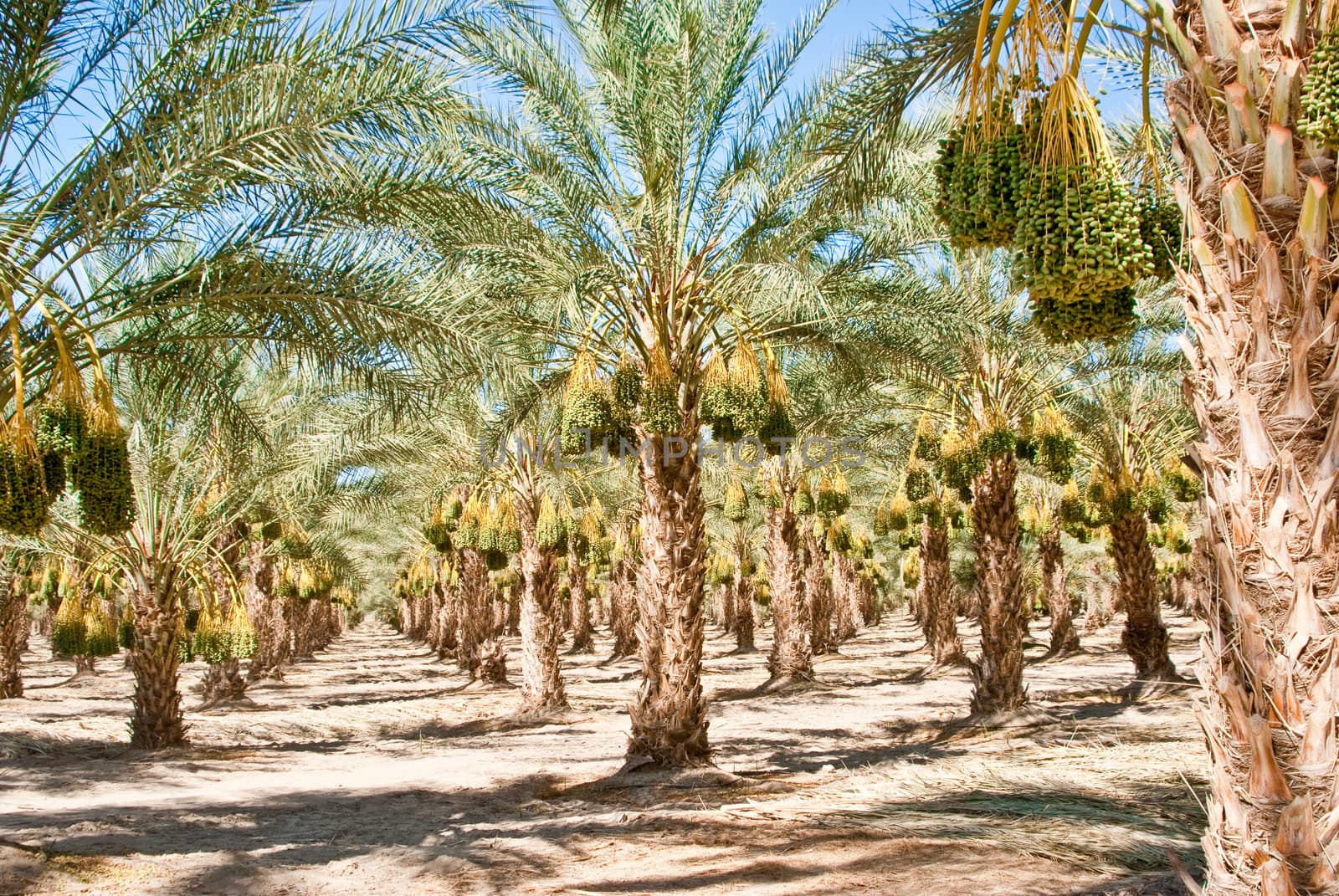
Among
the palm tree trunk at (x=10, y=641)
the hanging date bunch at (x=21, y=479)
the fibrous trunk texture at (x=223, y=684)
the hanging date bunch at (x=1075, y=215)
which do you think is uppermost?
the hanging date bunch at (x=1075, y=215)

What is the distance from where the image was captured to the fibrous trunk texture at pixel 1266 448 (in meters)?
3.09

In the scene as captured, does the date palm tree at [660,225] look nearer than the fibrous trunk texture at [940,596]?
Yes

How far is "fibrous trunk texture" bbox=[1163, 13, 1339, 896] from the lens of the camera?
10.1 ft

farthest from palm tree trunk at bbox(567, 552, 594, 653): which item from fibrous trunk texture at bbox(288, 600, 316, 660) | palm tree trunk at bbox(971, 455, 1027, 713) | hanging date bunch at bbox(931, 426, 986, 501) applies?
hanging date bunch at bbox(931, 426, 986, 501)

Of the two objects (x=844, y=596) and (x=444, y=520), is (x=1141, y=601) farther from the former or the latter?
(x=844, y=596)

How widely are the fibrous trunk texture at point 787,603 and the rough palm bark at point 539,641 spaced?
170 inches

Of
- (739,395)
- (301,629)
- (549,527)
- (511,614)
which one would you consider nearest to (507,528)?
(549,527)

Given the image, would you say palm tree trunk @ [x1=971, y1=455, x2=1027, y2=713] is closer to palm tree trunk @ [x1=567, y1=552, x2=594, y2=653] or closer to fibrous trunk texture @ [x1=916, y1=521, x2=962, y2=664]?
fibrous trunk texture @ [x1=916, y1=521, x2=962, y2=664]

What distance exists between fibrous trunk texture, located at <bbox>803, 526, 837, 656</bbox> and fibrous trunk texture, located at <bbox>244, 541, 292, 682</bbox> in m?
11.0

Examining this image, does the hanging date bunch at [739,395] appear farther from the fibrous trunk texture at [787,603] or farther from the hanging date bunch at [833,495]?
the fibrous trunk texture at [787,603]

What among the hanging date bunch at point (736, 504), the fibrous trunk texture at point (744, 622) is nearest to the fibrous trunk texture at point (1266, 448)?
the hanging date bunch at point (736, 504)

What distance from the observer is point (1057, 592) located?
71.1ft

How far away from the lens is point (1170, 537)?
30.1 meters

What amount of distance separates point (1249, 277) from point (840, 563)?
3019 cm
